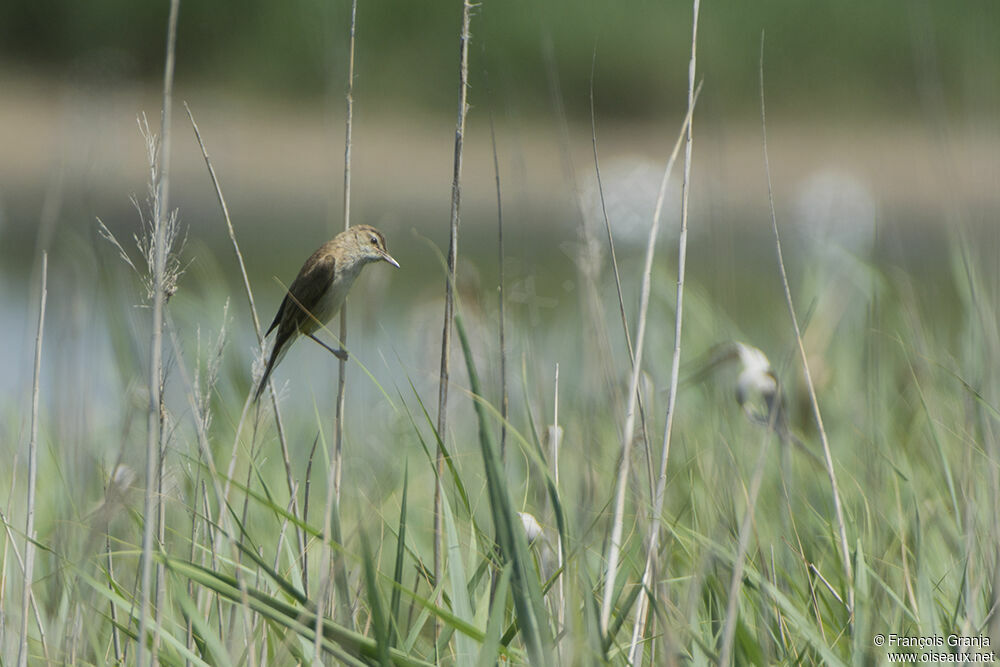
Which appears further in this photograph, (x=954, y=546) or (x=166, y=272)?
(x=954, y=546)

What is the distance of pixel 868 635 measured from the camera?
1.00 meters

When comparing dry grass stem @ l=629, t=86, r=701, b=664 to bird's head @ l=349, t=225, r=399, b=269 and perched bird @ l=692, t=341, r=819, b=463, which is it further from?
bird's head @ l=349, t=225, r=399, b=269

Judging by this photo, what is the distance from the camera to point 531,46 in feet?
36.5

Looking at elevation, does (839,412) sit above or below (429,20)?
below

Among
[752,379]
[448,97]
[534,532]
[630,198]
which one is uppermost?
[448,97]

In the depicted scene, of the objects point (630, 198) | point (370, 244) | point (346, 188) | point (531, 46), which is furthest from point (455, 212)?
Answer: point (531, 46)

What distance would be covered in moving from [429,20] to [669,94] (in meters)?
2.97

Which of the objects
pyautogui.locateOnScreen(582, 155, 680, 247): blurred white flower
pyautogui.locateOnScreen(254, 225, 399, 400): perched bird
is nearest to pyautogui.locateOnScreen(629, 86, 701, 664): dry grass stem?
pyautogui.locateOnScreen(254, 225, 399, 400): perched bird

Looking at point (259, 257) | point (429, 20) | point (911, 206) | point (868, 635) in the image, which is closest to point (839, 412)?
point (868, 635)

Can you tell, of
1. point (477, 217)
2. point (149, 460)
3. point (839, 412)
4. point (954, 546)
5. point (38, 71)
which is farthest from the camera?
point (38, 71)

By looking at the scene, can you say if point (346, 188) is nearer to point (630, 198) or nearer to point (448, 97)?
point (630, 198)

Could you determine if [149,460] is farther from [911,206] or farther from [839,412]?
[911,206]

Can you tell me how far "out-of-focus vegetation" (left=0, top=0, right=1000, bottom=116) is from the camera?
1109 cm

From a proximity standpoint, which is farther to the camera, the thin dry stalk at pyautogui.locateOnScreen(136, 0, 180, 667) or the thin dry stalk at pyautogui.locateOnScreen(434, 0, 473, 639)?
the thin dry stalk at pyautogui.locateOnScreen(434, 0, 473, 639)
